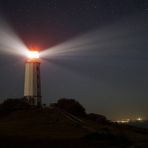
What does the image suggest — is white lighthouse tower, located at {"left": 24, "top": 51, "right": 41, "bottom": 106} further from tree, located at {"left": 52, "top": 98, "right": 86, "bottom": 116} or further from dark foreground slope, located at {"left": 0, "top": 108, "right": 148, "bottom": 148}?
dark foreground slope, located at {"left": 0, "top": 108, "right": 148, "bottom": 148}

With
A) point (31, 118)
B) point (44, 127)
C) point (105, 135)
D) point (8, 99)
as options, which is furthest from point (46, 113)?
point (105, 135)

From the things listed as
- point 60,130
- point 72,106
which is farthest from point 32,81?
point 60,130

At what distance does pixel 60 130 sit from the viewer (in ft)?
106

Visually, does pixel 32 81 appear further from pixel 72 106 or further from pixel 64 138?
pixel 64 138

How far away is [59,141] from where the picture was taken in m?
24.4

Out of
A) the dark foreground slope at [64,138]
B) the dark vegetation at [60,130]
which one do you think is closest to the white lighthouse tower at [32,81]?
the dark vegetation at [60,130]

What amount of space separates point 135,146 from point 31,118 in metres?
20.1

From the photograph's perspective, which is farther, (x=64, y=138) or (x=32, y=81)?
(x=32, y=81)

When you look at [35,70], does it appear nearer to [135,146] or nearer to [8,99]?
[8,99]

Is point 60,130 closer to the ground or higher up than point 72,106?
closer to the ground

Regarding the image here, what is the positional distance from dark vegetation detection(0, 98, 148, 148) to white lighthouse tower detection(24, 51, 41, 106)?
423 centimetres

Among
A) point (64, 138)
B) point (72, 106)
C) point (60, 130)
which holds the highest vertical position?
point (72, 106)

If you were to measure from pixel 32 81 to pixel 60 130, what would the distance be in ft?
93.1

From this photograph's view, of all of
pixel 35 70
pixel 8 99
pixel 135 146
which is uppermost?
pixel 35 70
